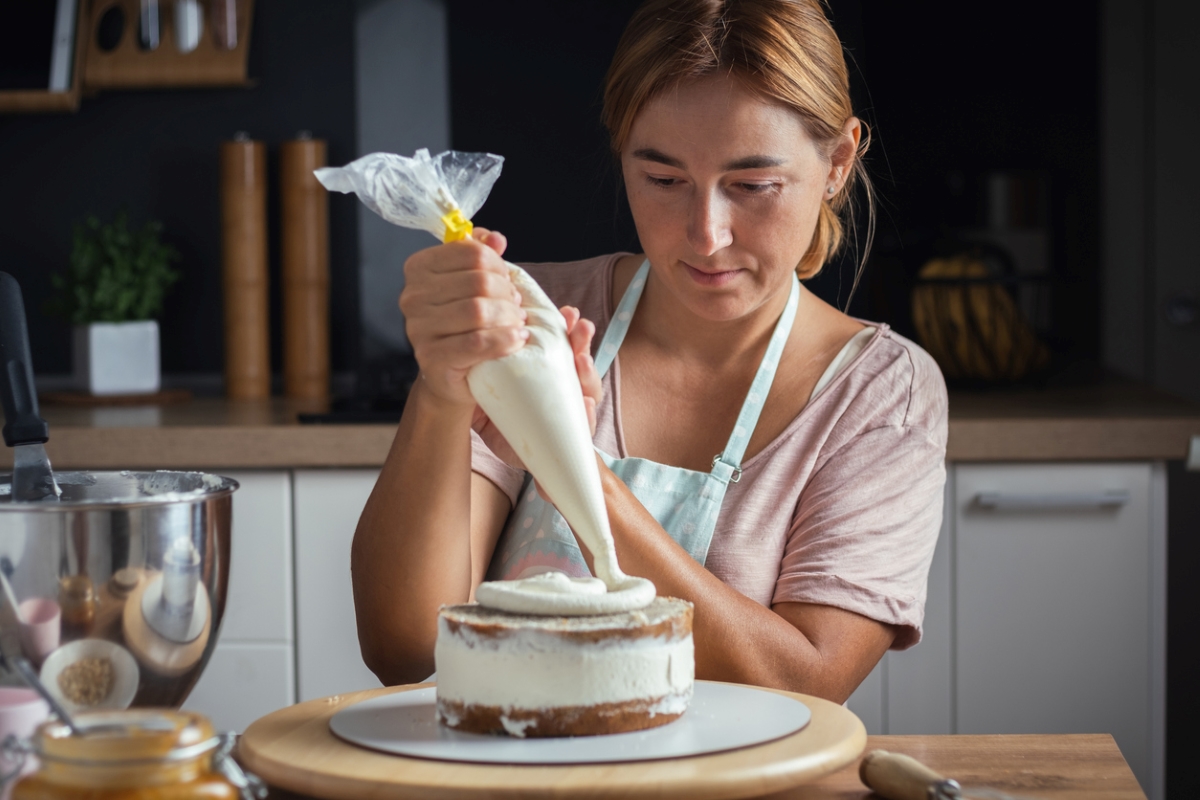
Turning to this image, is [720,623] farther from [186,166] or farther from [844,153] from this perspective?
[186,166]

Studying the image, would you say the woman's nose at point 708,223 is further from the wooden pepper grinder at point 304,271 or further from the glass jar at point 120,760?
the wooden pepper grinder at point 304,271

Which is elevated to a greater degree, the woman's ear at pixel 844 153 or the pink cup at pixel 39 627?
the woman's ear at pixel 844 153

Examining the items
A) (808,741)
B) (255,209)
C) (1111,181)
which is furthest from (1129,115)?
(808,741)

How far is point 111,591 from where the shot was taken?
0.66 meters

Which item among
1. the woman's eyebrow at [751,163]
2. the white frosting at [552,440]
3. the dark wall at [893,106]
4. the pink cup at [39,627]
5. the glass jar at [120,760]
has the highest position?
the dark wall at [893,106]

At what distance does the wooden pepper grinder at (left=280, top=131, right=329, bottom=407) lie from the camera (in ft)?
8.12

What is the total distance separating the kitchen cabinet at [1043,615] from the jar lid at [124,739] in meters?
1.53

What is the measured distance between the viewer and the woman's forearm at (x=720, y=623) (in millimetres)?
1011

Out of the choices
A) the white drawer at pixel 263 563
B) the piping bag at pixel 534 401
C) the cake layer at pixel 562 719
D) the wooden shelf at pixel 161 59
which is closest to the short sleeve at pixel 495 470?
the piping bag at pixel 534 401

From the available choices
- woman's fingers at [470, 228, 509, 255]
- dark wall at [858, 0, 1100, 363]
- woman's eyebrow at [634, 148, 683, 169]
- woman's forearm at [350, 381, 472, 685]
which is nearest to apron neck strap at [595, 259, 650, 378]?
woman's eyebrow at [634, 148, 683, 169]

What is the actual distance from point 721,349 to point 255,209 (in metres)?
1.37

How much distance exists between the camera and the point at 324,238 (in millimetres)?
2506

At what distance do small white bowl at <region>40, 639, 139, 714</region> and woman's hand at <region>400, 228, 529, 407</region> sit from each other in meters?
0.29

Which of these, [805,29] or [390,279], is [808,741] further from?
[390,279]
